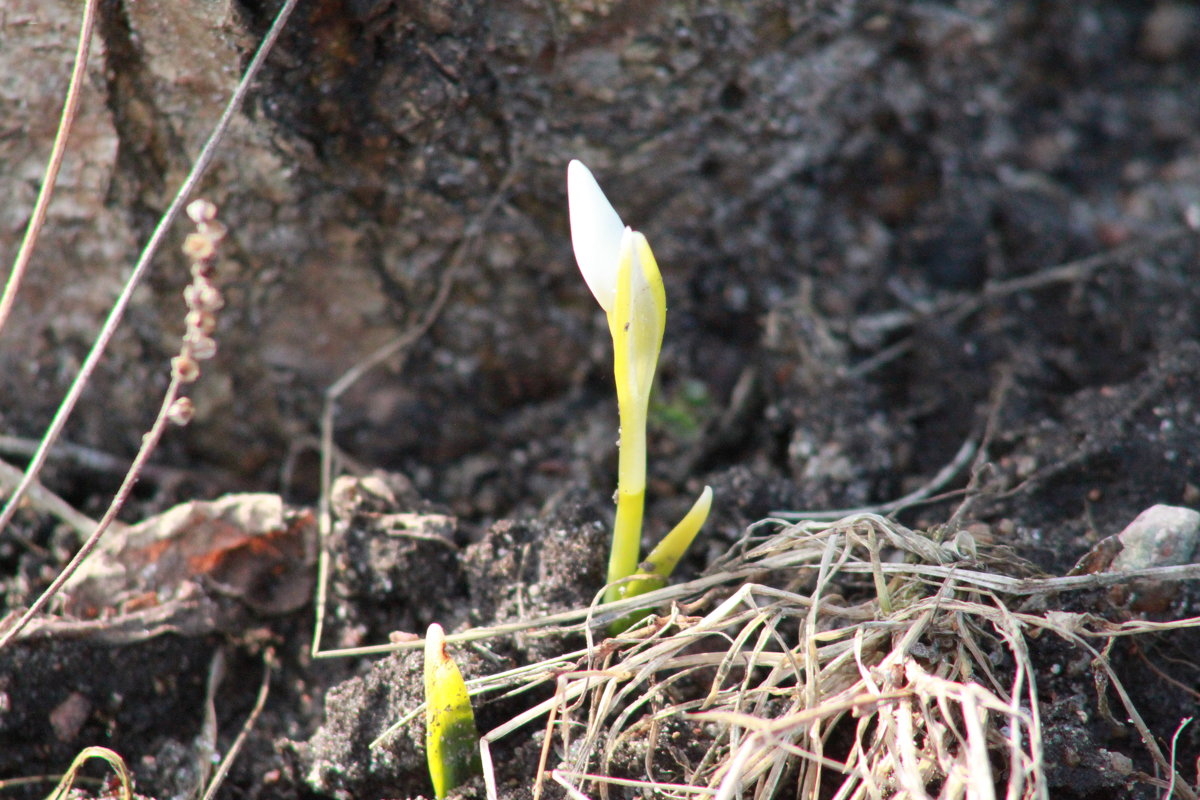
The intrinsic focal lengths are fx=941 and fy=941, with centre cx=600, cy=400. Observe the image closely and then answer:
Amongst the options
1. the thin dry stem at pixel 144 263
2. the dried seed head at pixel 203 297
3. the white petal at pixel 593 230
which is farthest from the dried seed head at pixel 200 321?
the white petal at pixel 593 230

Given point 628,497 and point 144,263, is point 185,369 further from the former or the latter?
point 628,497

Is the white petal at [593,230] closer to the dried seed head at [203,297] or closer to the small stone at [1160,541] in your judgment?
the dried seed head at [203,297]

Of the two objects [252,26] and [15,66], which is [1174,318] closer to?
[252,26]

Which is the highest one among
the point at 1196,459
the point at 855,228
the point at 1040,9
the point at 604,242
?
the point at 604,242

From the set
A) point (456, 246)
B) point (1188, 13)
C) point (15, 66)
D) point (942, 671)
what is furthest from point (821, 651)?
point (1188, 13)

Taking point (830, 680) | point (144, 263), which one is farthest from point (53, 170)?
point (830, 680)

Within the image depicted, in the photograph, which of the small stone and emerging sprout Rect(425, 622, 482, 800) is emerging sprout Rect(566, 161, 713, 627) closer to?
emerging sprout Rect(425, 622, 482, 800)
